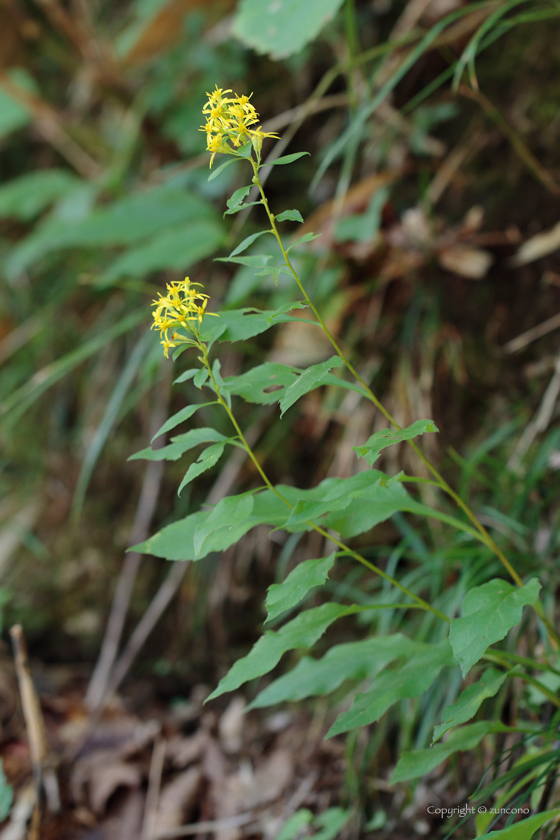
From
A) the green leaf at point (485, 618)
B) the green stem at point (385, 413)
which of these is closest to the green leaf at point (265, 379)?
the green stem at point (385, 413)

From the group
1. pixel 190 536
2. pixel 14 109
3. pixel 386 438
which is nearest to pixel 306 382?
pixel 386 438

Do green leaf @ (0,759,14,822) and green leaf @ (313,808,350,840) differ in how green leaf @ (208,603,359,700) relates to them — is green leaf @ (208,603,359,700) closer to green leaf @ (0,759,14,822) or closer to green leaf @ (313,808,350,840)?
green leaf @ (0,759,14,822)

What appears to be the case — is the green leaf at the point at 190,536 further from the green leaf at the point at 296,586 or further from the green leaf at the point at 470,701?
the green leaf at the point at 470,701

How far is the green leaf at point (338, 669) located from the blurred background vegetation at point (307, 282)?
0.22 meters

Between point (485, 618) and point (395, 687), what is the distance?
0.52 ft

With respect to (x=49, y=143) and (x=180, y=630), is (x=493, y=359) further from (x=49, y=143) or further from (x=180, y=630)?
(x=49, y=143)

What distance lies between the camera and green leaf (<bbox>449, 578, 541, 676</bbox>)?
0.50 metres

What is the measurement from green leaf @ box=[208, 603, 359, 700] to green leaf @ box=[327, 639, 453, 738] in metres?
0.08

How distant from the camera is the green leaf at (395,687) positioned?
59 cm

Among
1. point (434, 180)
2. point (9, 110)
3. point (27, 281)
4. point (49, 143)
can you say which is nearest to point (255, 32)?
point (434, 180)

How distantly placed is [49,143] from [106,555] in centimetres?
169

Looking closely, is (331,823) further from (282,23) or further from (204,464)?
(282,23)

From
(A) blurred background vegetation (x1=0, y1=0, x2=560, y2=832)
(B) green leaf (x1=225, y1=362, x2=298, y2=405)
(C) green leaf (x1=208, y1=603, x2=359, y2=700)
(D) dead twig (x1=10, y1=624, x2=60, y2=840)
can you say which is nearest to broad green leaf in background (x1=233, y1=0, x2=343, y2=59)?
(A) blurred background vegetation (x1=0, y1=0, x2=560, y2=832)

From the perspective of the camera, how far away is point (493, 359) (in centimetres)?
131
